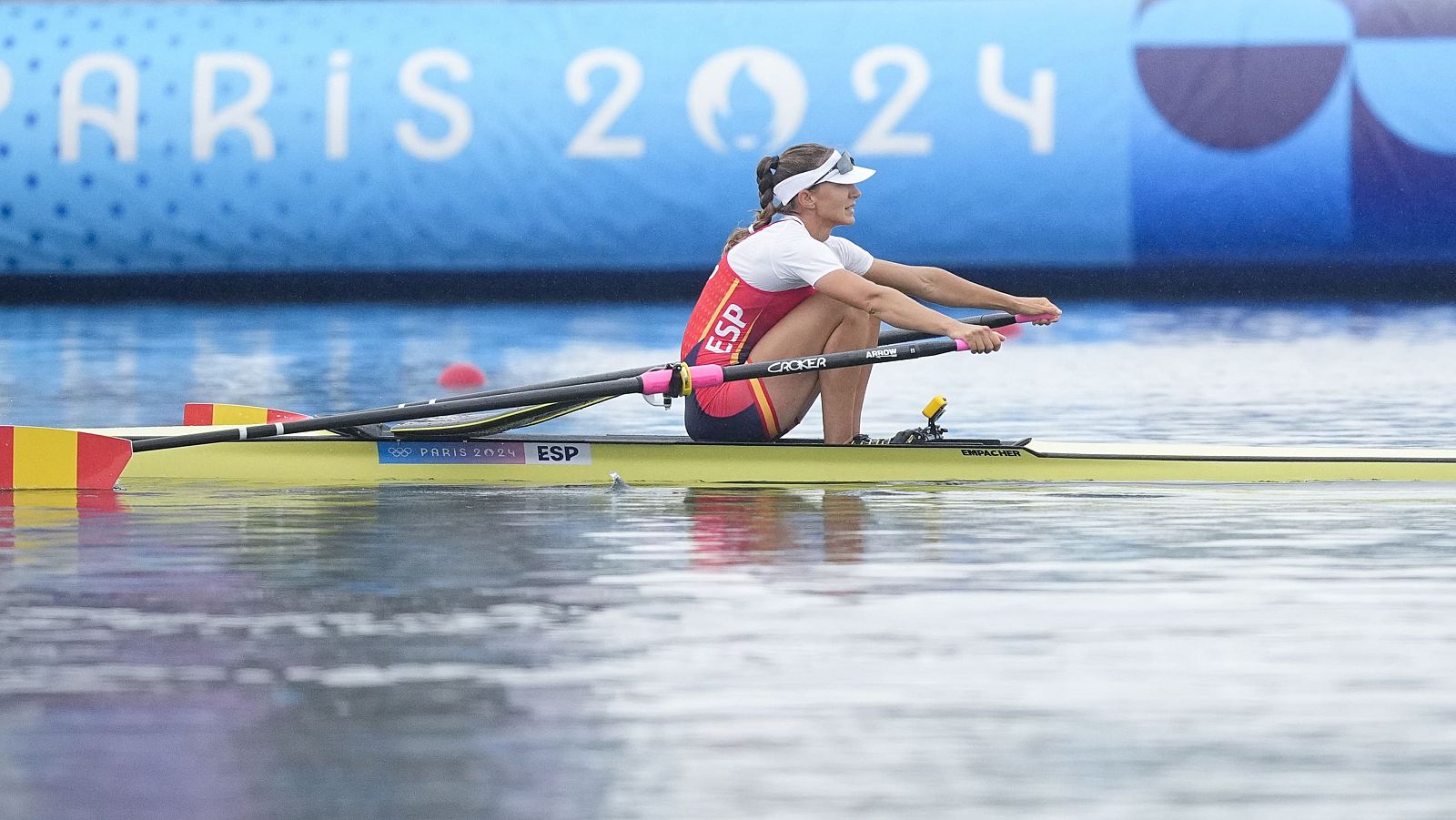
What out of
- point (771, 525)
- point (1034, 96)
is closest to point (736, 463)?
point (771, 525)

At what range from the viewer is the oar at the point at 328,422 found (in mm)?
6633

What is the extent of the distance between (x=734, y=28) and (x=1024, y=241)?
3054 mm

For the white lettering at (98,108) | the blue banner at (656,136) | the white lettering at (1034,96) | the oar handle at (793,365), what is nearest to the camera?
the oar handle at (793,365)

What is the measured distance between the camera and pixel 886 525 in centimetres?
570

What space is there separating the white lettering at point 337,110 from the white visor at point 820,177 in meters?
13.3

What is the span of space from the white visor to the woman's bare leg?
32cm

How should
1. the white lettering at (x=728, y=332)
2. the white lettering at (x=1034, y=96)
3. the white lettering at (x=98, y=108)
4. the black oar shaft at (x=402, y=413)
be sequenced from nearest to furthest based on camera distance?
the black oar shaft at (x=402, y=413) < the white lettering at (x=728, y=332) < the white lettering at (x=1034, y=96) < the white lettering at (x=98, y=108)

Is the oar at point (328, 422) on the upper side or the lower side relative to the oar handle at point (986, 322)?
lower

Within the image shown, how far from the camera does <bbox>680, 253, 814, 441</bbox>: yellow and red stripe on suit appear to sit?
271 inches

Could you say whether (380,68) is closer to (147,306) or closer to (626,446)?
(147,306)

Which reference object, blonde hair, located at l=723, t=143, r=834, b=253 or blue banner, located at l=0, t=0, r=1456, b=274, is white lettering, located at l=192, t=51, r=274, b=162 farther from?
blonde hair, located at l=723, t=143, r=834, b=253

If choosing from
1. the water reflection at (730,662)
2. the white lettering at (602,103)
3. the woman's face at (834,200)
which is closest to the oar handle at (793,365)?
the woman's face at (834,200)

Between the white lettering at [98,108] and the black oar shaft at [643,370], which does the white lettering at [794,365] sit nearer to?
the black oar shaft at [643,370]

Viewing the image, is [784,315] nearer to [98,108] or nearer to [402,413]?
[402,413]
